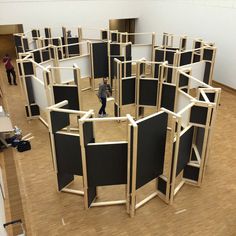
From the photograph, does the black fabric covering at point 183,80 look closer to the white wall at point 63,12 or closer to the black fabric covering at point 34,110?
the black fabric covering at point 34,110

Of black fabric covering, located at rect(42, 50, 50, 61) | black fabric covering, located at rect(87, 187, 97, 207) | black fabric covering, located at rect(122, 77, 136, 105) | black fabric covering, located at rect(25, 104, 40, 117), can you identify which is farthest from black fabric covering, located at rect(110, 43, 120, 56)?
black fabric covering, located at rect(87, 187, 97, 207)

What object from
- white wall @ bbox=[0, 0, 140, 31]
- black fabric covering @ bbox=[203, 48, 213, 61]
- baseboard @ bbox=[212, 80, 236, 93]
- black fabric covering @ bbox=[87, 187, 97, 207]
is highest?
white wall @ bbox=[0, 0, 140, 31]

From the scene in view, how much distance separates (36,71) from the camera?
26.3 feet

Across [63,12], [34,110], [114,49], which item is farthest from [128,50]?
[63,12]

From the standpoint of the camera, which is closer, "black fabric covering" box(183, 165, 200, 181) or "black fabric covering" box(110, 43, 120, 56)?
"black fabric covering" box(183, 165, 200, 181)

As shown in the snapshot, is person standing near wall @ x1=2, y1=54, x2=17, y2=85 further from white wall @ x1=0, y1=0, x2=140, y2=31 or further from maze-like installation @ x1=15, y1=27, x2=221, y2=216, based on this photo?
white wall @ x1=0, y1=0, x2=140, y2=31

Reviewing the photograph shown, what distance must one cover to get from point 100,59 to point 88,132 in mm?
6439

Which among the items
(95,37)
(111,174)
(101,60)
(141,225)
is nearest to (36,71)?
(101,60)

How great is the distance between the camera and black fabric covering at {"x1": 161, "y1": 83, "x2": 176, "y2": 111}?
7090 millimetres

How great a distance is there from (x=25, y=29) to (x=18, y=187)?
11230 millimetres

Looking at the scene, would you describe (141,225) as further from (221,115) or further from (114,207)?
(221,115)

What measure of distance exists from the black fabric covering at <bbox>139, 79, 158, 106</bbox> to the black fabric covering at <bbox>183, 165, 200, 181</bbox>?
2637 millimetres

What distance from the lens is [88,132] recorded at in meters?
4.45

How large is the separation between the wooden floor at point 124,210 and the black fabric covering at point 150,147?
2.37ft
